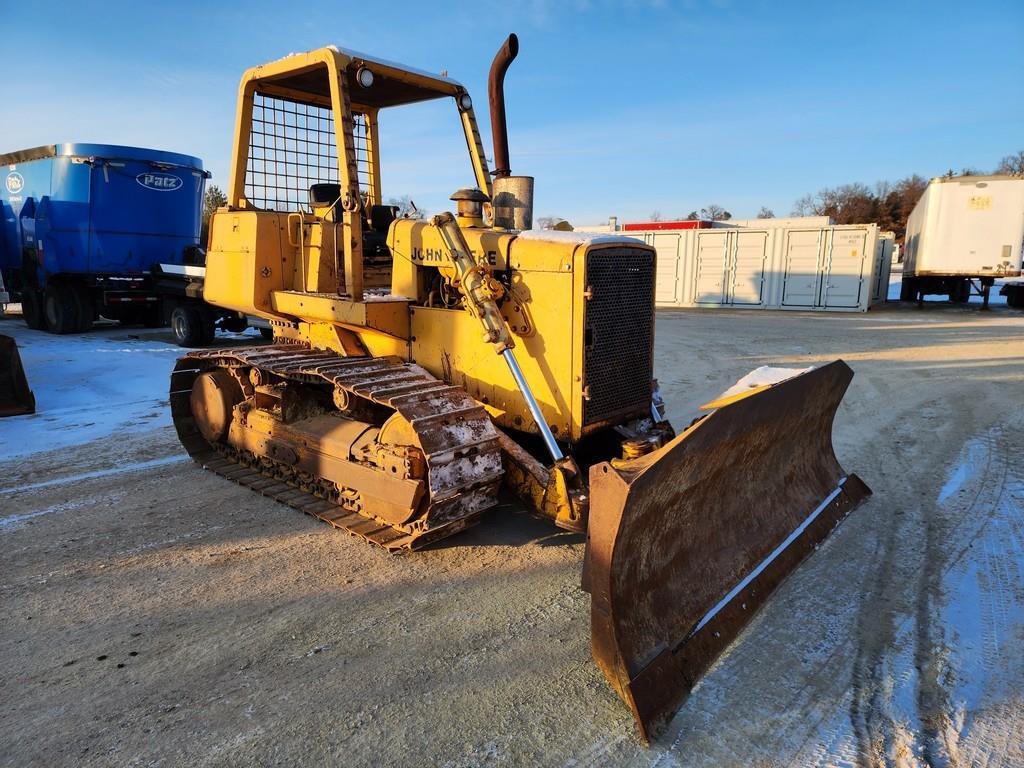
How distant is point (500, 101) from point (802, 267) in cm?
1925

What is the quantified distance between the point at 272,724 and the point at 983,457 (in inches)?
236

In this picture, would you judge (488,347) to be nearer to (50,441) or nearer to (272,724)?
(272,724)

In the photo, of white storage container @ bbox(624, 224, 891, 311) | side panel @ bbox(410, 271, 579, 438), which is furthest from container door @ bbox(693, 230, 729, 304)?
side panel @ bbox(410, 271, 579, 438)

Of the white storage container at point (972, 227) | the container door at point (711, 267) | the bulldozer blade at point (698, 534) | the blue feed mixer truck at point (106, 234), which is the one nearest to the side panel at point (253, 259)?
the bulldozer blade at point (698, 534)

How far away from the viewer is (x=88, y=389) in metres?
8.32

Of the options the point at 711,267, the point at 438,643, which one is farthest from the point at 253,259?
the point at 711,267

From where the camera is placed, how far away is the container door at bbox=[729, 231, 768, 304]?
72.5 feet

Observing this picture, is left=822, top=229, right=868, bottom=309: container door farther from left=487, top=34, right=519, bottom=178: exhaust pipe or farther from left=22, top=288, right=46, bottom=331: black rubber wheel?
left=22, top=288, right=46, bottom=331: black rubber wheel

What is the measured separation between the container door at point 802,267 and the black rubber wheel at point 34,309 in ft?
66.9

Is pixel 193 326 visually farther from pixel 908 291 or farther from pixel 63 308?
pixel 908 291

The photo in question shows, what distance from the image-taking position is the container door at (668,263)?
2402 centimetres

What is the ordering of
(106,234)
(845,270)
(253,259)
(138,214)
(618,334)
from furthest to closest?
1. (845,270)
2. (138,214)
3. (106,234)
4. (253,259)
5. (618,334)

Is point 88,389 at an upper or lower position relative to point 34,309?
lower

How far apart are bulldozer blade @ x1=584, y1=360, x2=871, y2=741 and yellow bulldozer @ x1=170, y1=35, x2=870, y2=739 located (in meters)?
0.01
